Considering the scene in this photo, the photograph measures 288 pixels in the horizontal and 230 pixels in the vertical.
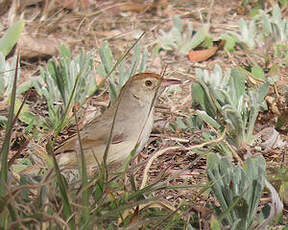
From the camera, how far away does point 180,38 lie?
6.51 m

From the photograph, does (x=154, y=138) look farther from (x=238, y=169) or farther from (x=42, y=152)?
(x=238, y=169)

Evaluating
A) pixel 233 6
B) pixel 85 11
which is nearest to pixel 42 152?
pixel 85 11

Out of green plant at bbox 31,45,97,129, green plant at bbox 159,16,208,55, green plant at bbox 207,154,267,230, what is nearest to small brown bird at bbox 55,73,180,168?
green plant at bbox 31,45,97,129

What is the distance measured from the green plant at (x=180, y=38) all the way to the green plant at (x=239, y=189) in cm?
304

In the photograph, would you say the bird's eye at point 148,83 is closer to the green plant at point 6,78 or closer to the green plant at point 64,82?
the green plant at point 64,82

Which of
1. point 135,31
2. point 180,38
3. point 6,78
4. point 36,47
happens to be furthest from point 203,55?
point 6,78

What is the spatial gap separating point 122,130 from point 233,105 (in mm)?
866

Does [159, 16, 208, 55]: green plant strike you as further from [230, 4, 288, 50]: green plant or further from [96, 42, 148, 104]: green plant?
[96, 42, 148, 104]: green plant

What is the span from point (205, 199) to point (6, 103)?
2.15m

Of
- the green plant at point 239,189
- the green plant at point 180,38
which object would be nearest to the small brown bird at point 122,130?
the green plant at point 239,189

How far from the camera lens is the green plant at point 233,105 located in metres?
4.52

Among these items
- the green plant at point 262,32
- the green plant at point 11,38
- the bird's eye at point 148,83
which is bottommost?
the bird's eye at point 148,83

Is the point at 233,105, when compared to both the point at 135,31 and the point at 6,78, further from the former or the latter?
the point at 135,31

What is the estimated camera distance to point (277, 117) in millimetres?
4938
